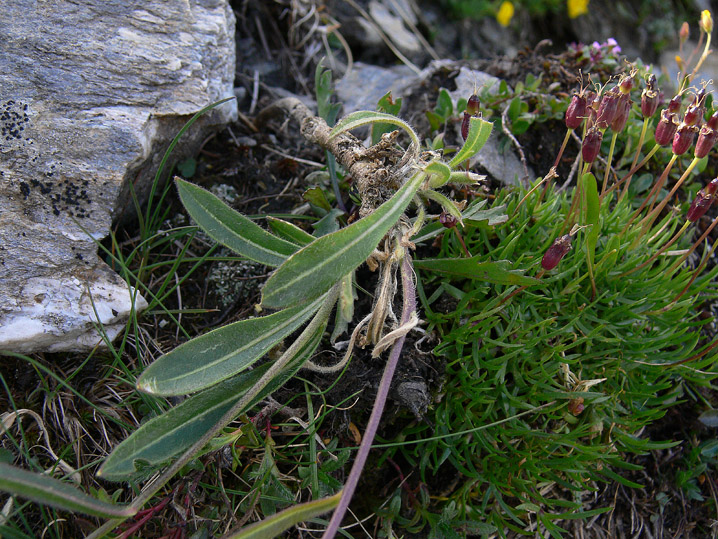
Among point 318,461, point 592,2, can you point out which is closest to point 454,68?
point 318,461

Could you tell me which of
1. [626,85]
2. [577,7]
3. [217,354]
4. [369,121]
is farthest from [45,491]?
[577,7]

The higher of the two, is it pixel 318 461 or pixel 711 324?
pixel 318 461

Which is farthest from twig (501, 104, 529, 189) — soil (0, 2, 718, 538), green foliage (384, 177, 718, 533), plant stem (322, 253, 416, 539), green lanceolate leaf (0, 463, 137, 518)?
green lanceolate leaf (0, 463, 137, 518)

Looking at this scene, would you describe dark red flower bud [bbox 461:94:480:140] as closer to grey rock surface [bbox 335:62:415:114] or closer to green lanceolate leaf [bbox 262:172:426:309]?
green lanceolate leaf [bbox 262:172:426:309]

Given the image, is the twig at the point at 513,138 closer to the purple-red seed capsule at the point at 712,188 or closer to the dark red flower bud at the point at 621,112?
the dark red flower bud at the point at 621,112

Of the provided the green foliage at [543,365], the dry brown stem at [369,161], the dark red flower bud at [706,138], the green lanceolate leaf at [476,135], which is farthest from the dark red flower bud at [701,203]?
the dry brown stem at [369,161]

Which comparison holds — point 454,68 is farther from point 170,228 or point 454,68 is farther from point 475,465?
point 475,465

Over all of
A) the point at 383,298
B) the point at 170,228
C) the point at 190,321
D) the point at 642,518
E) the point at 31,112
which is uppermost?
the point at 31,112
